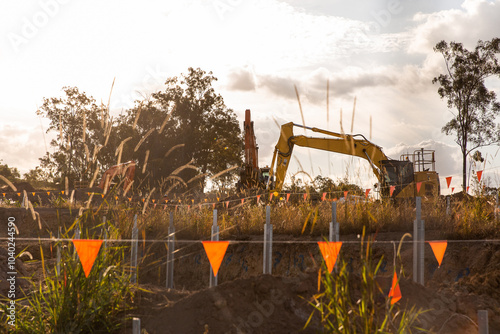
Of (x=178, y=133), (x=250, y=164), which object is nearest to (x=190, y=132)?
(x=178, y=133)

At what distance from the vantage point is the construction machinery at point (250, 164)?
66.0 ft

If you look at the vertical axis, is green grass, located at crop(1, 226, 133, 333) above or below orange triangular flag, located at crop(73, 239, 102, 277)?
below

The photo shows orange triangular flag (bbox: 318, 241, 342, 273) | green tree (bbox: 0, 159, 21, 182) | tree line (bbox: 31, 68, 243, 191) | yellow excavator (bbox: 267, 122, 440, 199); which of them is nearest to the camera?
orange triangular flag (bbox: 318, 241, 342, 273)

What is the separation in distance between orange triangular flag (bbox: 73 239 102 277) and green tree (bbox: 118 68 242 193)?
3087 cm

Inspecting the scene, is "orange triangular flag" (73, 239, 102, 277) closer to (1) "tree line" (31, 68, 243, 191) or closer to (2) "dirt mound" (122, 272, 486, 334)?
(2) "dirt mound" (122, 272, 486, 334)

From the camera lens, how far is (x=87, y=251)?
13.8 feet

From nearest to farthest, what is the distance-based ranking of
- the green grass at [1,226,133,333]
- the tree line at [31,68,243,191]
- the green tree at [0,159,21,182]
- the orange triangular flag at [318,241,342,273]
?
the orange triangular flag at [318,241,342,273], the green grass at [1,226,133,333], the tree line at [31,68,243,191], the green tree at [0,159,21,182]

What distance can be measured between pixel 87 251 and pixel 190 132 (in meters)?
33.8

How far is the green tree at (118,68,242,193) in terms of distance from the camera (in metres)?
36.0

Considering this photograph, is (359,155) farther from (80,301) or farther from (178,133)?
(178,133)

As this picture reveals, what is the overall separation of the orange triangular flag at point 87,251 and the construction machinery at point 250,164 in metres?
15.5

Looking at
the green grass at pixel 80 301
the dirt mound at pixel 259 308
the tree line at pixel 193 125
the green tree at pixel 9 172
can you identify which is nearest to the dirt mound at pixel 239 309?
the dirt mound at pixel 259 308

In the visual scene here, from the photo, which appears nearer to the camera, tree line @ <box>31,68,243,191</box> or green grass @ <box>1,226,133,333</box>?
green grass @ <box>1,226,133,333</box>

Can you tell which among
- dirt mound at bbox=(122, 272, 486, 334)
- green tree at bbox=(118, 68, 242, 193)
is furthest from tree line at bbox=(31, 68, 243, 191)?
dirt mound at bbox=(122, 272, 486, 334)
